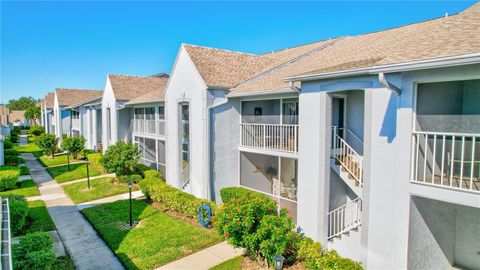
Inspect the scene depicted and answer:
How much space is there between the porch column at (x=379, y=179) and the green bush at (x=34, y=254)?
874 centimetres

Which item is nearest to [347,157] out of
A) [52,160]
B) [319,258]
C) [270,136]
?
[319,258]

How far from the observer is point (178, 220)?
12914 mm

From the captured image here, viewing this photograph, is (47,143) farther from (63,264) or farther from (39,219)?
(63,264)

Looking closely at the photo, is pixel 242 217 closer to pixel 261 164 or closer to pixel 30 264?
pixel 30 264

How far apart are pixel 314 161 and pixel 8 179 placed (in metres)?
20.1

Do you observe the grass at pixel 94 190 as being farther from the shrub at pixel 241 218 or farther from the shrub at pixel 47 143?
the shrub at pixel 47 143

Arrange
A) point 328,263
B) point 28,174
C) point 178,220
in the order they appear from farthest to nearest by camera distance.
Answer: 1. point 28,174
2. point 178,220
3. point 328,263

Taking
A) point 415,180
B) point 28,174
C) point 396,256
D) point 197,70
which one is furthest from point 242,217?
point 28,174

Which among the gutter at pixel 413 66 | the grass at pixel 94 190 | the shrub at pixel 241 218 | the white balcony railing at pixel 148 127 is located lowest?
the grass at pixel 94 190

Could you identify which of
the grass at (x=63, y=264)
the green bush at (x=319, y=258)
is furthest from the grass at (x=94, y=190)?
the green bush at (x=319, y=258)

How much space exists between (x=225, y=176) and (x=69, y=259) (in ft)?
24.1

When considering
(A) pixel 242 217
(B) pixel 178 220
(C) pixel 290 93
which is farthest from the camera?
(B) pixel 178 220

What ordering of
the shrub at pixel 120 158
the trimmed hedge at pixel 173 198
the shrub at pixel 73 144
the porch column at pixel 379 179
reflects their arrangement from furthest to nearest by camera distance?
1. the shrub at pixel 73 144
2. the shrub at pixel 120 158
3. the trimmed hedge at pixel 173 198
4. the porch column at pixel 379 179

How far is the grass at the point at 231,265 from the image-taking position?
8945 mm
